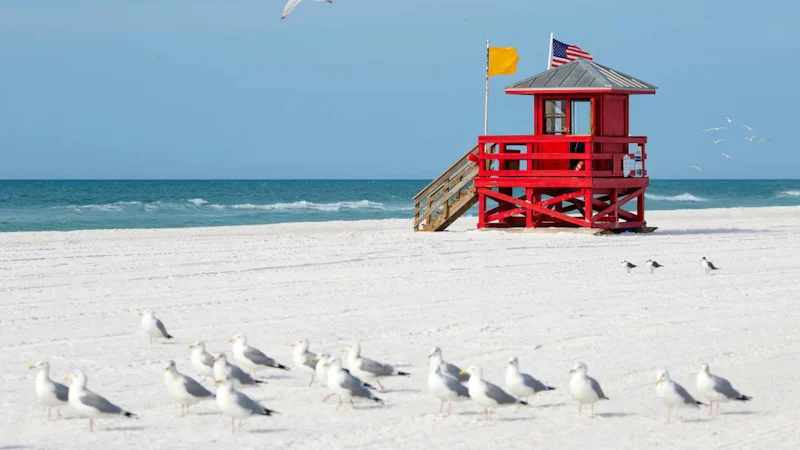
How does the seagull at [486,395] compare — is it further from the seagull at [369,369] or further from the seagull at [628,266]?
the seagull at [628,266]

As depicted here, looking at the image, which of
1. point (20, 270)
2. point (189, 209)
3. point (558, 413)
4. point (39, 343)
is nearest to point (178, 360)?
point (39, 343)

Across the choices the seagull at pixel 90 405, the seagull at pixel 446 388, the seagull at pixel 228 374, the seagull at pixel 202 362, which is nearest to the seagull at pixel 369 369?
the seagull at pixel 446 388

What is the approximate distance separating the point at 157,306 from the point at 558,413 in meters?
6.36

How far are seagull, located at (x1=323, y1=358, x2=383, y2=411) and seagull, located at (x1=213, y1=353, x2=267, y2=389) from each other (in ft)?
2.25

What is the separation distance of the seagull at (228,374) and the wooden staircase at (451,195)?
1747 centimetres

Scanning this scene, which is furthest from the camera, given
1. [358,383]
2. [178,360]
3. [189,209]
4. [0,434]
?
[189,209]

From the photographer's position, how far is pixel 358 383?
322 inches

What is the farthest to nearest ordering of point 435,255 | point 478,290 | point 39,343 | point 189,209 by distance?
point 189,209 < point 435,255 < point 478,290 < point 39,343

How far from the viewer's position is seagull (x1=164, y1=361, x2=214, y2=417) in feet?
26.0

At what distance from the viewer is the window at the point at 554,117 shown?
2477cm

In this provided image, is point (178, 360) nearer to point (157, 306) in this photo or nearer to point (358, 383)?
point (358, 383)

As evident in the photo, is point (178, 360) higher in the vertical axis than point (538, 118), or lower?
lower

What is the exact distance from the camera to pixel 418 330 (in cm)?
1146

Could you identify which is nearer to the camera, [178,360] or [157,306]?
[178,360]
